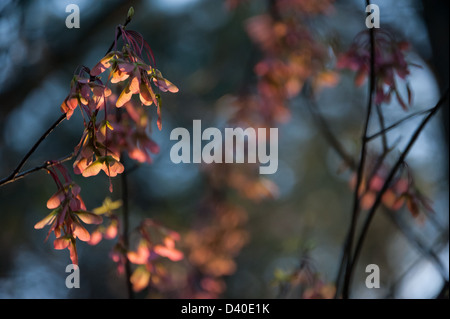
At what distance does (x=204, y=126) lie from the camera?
308cm

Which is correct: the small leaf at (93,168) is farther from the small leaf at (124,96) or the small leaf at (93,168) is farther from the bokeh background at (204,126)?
the bokeh background at (204,126)

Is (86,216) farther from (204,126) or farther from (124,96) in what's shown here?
(204,126)

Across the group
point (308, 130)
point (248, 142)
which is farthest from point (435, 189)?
point (308, 130)

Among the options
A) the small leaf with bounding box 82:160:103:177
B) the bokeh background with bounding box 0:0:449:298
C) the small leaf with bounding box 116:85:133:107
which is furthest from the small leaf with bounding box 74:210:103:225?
the bokeh background with bounding box 0:0:449:298

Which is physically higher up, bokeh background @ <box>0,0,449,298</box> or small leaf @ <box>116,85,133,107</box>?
bokeh background @ <box>0,0,449,298</box>

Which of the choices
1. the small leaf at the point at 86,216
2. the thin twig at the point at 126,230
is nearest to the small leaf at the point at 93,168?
the small leaf at the point at 86,216

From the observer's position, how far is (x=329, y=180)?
530 centimetres

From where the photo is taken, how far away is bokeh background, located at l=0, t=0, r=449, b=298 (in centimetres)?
190

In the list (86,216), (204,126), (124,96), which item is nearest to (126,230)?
(86,216)

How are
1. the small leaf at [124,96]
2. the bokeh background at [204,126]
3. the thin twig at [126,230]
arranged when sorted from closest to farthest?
the small leaf at [124,96] → the thin twig at [126,230] → the bokeh background at [204,126]

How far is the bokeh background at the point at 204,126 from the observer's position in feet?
6.24

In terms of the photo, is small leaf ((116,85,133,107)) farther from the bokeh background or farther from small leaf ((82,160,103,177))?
the bokeh background

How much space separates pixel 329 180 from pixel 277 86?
359 cm
